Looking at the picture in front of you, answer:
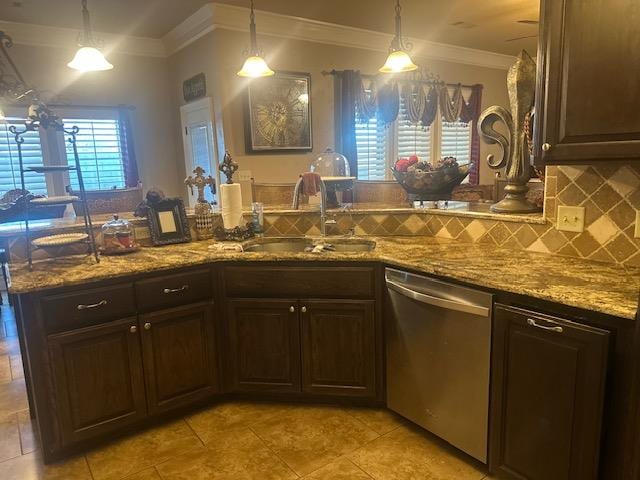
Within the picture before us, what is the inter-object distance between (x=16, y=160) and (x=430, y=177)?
4541 millimetres

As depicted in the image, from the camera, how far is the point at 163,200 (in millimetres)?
2814

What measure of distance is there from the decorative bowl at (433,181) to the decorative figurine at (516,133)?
25cm

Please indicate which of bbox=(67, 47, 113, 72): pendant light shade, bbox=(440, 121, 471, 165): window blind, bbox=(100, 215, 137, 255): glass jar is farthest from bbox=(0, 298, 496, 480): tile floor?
bbox=(440, 121, 471, 165): window blind

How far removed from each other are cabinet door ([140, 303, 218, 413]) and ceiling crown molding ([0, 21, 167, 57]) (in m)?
3.65

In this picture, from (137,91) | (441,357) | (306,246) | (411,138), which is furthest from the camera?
(411,138)

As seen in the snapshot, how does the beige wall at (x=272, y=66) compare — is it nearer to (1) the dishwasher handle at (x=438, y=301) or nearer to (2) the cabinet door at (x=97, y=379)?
(2) the cabinet door at (x=97, y=379)

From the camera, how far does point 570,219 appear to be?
2.15m

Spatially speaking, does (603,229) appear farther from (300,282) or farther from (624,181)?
(300,282)

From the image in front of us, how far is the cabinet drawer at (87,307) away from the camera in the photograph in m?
2.05

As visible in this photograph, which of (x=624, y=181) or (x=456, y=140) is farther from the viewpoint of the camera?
(x=456, y=140)

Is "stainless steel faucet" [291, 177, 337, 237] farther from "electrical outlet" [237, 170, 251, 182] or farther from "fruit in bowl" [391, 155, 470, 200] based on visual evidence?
"electrical outlet" [237, 170, 251, 182]

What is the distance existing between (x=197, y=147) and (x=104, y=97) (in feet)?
3.97

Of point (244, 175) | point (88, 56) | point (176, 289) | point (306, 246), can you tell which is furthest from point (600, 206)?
point (244, 175)

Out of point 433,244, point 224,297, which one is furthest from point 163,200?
point 433,244
